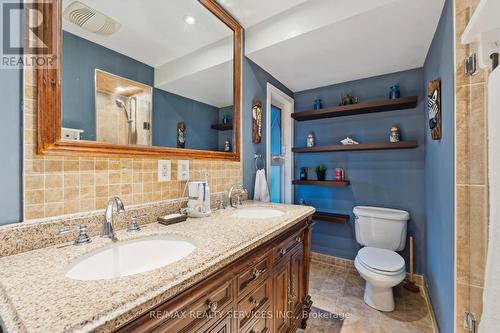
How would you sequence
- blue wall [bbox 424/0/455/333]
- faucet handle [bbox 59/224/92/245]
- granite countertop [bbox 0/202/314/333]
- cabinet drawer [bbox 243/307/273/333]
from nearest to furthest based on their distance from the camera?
granite countertop [bbox 0/202/314/333], faucet handle [bbox 59/224/92/245], cabinet drawer [bbox 243/307/273/333], blue wall [bbox 424/0/455/333]

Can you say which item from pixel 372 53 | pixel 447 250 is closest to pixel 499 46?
pixel 447 250

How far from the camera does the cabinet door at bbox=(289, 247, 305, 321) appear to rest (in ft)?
→ 4.52

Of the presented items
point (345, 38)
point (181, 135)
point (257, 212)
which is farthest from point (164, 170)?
point (345, 38)

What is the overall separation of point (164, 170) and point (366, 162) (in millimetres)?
2102

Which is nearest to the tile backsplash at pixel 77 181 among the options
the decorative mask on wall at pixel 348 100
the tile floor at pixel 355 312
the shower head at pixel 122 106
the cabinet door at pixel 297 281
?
the shower head at pixel 122 106

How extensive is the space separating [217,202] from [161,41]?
3.65 feet

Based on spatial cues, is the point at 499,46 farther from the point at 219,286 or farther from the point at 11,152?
the point at 11,152

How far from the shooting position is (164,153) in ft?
4.18

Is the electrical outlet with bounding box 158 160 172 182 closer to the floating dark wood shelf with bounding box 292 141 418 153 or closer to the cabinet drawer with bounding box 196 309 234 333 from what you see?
the cabinet drawer with bounding box 196 309 234 333

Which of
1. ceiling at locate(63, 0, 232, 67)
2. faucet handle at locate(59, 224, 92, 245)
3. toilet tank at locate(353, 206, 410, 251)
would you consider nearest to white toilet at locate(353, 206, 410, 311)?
toilet tank at locate(353, 206, 410, 251)

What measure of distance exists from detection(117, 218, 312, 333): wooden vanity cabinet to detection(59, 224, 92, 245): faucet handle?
509 millimetres

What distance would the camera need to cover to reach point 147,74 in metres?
1.21

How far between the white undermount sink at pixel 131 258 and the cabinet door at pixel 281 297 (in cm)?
56

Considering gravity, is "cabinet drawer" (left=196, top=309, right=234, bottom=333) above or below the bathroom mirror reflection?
below
